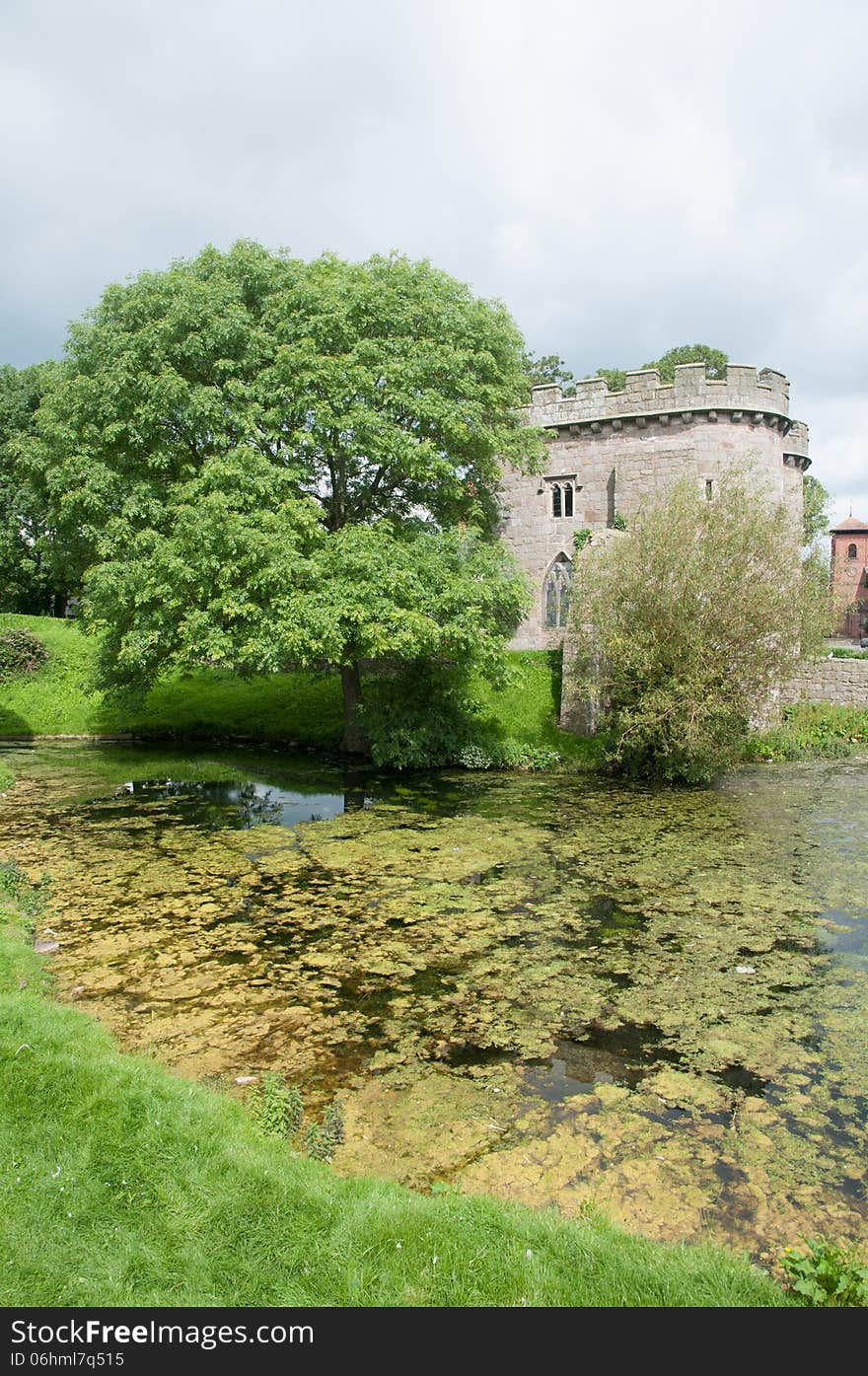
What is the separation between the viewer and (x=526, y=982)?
323 inches

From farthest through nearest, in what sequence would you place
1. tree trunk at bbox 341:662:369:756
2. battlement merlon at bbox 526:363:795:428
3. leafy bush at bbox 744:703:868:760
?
battlement merlon at bbox 526:363:795:428, leafy bush at bbox 744:703:868:760, tree trunk at bbox 341:662:369:756

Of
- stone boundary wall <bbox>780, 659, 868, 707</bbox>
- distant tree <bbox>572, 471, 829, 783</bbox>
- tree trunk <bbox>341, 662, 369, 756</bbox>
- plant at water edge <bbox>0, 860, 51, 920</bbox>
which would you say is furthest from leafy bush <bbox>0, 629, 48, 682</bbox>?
stone boundary wall <bbox>780, 659, 868, 707</bbox>

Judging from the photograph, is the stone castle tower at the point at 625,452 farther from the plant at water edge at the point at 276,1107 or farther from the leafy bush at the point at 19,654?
the plant at water edge at the point at 276,1107

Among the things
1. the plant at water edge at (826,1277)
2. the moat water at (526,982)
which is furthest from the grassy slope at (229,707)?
the plant at water edge at (826,1277)

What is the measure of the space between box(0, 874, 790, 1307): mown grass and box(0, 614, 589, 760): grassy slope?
1778cm

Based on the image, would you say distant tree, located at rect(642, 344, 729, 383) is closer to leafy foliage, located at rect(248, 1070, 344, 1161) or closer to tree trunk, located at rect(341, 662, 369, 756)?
tree trunk, located at rect(341, 662, 369, 756)

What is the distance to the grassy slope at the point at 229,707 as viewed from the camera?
24.3 meters

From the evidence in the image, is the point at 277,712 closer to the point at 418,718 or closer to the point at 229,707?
the point at 229,707

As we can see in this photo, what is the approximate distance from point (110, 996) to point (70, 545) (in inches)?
619

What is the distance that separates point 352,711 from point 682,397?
622 inches

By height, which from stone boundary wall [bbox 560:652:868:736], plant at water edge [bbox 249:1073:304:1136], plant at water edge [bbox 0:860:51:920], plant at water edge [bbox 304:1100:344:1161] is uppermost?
stone boundary wall [bbox 560:652:868:736]

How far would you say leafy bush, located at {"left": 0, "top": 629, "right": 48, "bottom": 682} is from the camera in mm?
30047

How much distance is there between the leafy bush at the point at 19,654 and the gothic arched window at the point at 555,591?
18.6 m

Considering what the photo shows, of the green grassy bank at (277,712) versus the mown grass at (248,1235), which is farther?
the green grassy bank at (277,712)
